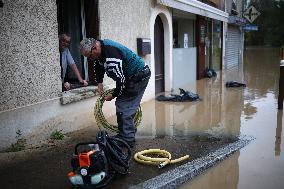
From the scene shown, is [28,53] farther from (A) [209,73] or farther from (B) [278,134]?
(A) [209,73]

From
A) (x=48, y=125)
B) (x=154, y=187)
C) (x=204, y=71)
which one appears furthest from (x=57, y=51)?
(x=204, y=71)

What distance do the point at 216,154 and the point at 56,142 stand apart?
2.78 metres

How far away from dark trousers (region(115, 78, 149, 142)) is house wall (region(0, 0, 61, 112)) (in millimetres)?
1547

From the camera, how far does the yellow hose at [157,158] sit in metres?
4.75

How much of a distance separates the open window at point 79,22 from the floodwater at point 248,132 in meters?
2.65

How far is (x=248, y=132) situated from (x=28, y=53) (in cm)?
439

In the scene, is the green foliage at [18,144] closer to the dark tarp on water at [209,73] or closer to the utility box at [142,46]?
the utility box at [142,46]

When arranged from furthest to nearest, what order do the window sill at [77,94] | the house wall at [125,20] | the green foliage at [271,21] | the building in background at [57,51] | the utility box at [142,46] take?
the green foliage at [271,21] < the utility box at [142,46] < the house wall at [125,20] < the window sill at [77,94] < the building in background at [57,51]

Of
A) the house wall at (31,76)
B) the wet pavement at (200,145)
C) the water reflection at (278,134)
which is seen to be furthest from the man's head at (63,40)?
the water reflection at (278,134)

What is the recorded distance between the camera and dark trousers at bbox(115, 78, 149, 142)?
17.2ft

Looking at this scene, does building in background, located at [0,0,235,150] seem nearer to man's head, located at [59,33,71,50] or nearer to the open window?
the open window

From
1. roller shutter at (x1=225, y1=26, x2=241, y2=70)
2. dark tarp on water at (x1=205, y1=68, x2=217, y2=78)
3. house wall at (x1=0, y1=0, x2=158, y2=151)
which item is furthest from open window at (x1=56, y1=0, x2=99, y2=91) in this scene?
roller shutter at (x1=225, y1=26, x2=241, y2=70)

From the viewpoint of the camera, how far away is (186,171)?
4543 mm

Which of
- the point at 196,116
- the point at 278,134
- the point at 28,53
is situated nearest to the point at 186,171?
the point at 278,134
